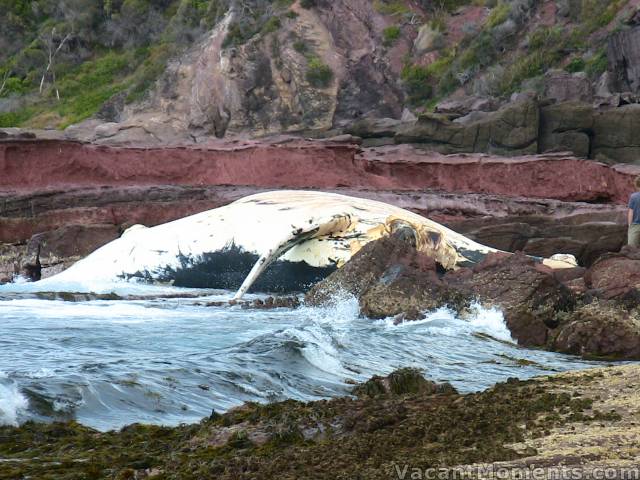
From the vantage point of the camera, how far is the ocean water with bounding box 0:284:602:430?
6102 millimetres

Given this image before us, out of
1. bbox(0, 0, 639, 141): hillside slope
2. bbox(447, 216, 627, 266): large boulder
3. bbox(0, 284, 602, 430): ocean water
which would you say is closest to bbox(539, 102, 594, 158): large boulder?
bbox(0, 0, 639, 141): hillside slope

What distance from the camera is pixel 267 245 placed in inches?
461

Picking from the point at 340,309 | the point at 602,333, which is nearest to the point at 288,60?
the point at 340,309

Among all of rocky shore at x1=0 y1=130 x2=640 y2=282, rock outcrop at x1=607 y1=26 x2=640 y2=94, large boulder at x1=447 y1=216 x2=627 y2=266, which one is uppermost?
rock outcrop at x1=607 y1=26 x2=640 y2=94

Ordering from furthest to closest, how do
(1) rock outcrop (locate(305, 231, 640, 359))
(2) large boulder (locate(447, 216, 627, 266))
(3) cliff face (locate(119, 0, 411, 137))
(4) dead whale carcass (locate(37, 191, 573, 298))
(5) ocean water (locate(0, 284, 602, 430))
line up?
(3) cliff face (locate(119, 0, 411, 137)), (2) large boulder (locate(447, 216, 627, 266)), (4) dead whale carcass (locate(37, 191, 573, 298)), (1) rock outcrop (locate(305, 231, 640, 359)), (5) ocean water (locate(0, 284, 602, 430))

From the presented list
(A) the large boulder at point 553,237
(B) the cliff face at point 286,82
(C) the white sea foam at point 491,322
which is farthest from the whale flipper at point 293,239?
(B) the cliff face at point 286,82

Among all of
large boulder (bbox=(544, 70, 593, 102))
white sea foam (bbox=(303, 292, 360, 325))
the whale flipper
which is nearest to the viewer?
white sea foam (bbox=(303, 292, 360, 325))

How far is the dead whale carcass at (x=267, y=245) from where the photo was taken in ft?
37.9

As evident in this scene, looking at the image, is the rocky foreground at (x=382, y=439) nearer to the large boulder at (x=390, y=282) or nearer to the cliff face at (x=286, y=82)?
the large boulder at (x=390, y=282)

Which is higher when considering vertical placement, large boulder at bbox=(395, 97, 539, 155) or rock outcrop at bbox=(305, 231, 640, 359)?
large boulder at bbox=(395, 97, 539, 155)

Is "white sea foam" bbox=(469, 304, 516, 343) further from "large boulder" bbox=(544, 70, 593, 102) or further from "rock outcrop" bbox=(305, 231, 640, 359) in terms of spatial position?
"large boulder" bbox=(544, 70, 593, 102)

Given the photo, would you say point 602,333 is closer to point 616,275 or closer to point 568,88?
point 616,275

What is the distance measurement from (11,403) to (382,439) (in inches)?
85.2

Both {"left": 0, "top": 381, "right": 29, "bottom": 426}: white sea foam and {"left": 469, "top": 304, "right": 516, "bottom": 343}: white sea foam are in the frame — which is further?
{"left": 469, "top": 304, "right": 516, "bottom": 343}: white sea foam
